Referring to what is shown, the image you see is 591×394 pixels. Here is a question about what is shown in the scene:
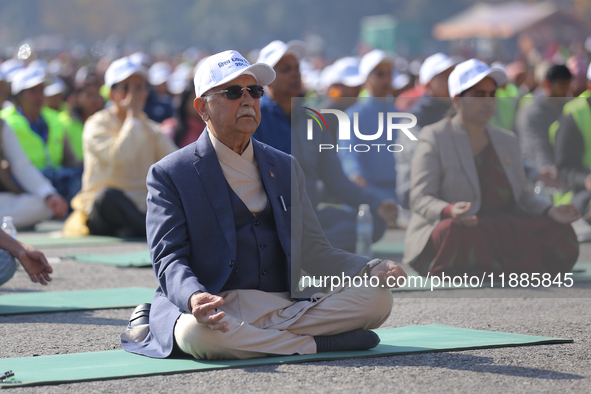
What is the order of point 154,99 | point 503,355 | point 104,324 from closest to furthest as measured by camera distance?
point 503,355
point 104,324
point 154,99

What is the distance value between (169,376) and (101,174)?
5.97 metres

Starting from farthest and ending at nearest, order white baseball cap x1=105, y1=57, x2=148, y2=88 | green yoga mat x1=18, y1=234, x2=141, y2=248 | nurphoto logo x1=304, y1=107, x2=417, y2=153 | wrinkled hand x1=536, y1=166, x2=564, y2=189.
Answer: white baseball cap x1=105, y1=57, x2=148, y2=88, green yoga mat x1=18, y1=234, x2=141, y2=248, wrinkled hand x1=536, y1=166, x2=564, y2=189, nurphoto logo x1=304, y1=107, x2=417, y2=153

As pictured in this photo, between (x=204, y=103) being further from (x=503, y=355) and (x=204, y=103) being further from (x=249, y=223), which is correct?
(x=503, y=355)

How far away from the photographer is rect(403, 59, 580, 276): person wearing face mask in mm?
5934

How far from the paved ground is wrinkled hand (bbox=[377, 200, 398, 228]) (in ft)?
0.36

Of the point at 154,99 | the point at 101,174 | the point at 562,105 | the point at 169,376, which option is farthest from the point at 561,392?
the point at 154,99

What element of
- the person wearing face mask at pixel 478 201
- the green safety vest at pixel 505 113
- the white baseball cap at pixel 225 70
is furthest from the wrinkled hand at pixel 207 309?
the green safety vest at pixel 505 113

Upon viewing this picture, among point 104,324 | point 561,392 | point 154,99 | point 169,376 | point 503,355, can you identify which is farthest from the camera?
point 154,99

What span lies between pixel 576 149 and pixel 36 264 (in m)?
3.82

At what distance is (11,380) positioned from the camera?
3.74 meters

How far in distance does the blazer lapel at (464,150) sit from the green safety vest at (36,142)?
20.0 ft

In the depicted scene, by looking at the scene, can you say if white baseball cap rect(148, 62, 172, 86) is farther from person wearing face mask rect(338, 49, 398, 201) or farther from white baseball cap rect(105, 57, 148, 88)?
person wearing face mask rect(338, 49, 398, 201)

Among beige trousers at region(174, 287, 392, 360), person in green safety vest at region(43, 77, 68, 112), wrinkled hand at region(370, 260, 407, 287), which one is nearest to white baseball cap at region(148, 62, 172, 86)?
person in green safety vest at region(43, 77, 68, 112)

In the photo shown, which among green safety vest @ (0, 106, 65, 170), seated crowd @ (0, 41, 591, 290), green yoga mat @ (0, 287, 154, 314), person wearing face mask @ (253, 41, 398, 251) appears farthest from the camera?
green safety vest @ (0, 106, 65, 170)
